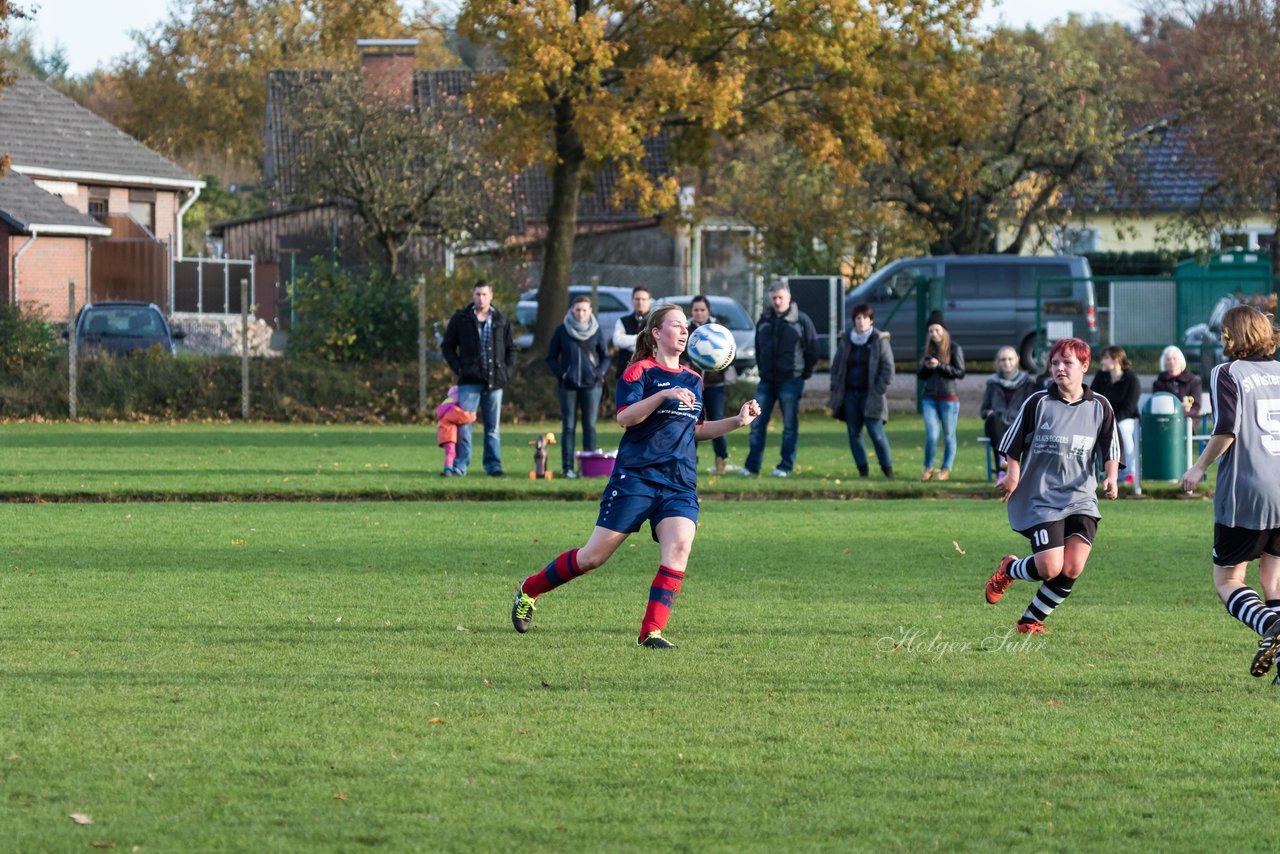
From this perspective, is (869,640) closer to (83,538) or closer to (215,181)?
(83,538)

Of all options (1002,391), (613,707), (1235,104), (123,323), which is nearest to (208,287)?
(123,323)

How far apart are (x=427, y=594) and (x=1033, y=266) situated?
82.3ft

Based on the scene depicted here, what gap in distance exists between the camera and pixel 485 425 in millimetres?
18781

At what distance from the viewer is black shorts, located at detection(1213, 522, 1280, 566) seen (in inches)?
310

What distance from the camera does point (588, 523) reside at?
1481 cm

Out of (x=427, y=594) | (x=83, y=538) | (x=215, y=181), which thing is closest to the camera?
(x=427, y=594)

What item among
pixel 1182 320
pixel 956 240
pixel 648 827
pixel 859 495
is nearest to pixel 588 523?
pixel 859 495

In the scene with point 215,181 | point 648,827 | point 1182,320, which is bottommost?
point 648,827

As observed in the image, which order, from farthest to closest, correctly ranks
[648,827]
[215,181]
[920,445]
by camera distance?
[215,181]
[920,445]
[648,827]

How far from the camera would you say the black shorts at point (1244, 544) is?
788 cm

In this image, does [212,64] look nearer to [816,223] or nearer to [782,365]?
[816,223]

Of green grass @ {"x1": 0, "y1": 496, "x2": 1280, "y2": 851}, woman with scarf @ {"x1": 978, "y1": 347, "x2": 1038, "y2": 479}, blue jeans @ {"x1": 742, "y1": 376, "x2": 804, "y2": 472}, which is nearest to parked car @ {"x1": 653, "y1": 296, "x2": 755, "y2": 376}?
blue jeans @ {"x1": 742, "y1": 376, "x2": 804, "y2": 472}

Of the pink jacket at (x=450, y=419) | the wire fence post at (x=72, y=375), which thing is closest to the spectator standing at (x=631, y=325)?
the pink jacket at (x=450, y=419)

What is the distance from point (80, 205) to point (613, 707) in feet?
140
